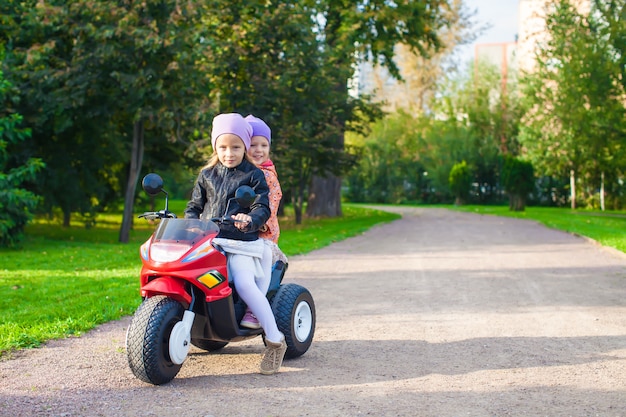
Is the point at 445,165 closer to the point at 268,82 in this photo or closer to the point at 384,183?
the point at 384,183

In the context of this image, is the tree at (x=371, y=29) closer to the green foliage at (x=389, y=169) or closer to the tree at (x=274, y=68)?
the tree at (x=274, y=68)

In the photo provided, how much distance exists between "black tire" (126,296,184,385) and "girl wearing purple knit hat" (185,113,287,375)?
600mm

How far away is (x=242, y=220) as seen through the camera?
525 centimetres

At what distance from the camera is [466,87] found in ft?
172

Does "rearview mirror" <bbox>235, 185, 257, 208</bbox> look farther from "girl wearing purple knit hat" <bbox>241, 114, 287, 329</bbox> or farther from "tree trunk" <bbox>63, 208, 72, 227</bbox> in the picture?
"tree trunk" <bbox>63, 208, 72, 227</bbox>

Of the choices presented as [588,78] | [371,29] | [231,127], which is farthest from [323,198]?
[231,127]

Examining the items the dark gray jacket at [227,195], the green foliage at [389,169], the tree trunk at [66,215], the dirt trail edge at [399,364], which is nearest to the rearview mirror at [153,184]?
the dark gray jacket at [227,195]

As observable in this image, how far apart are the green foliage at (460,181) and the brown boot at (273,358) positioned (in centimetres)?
4138

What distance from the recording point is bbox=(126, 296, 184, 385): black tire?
4965mm

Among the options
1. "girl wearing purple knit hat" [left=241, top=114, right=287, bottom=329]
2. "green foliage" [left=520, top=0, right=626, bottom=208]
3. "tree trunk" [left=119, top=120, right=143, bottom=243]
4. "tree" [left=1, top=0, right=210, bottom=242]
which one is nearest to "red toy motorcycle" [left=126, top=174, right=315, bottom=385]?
"girl wearing purple knit hat" [left=241, top=114, right=287, bottom=329]

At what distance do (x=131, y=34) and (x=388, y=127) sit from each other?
124 feet

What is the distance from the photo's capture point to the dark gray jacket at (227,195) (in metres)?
5.53

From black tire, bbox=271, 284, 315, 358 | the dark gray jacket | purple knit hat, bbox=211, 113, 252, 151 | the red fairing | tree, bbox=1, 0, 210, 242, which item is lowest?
black tire, bbox=271, 284, 315, 358

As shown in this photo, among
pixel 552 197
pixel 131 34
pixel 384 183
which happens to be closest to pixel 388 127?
pixel 384 183
